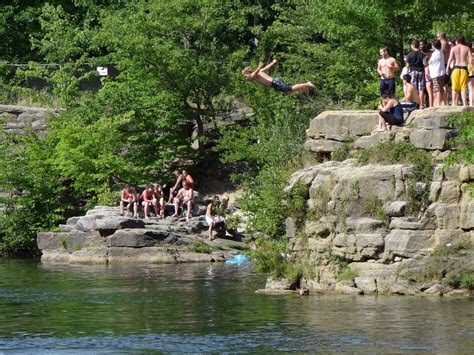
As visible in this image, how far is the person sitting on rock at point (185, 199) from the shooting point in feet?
142

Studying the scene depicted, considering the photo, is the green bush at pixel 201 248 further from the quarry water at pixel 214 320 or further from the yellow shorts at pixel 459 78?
the yellow shorts at pixel 459 78

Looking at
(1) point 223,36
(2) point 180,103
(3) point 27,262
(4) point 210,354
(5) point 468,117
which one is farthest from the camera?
(1) point 223,36

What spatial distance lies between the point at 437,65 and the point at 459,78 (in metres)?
0.88

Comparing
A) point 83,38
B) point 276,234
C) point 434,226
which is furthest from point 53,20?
point 434,226

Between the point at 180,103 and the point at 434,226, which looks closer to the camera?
the point at 434,226

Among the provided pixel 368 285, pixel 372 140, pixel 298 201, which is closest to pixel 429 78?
pixel 372 140

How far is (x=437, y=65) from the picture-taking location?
2922 centimetres

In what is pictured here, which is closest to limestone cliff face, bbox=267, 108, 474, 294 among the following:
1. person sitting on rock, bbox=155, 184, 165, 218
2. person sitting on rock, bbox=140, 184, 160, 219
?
person sitting on rock, bbox=155, 184, 165, 218

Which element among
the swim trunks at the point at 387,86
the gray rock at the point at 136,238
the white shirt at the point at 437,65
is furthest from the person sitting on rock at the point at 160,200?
the white shirt at the point at 437,65

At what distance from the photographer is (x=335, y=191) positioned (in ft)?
92.3

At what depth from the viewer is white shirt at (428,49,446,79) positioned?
95.5 ft

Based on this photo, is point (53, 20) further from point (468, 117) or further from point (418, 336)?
point (418, 336)

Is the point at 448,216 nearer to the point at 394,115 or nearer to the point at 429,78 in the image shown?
the point at 394,115

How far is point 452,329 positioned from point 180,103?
2939 cm
